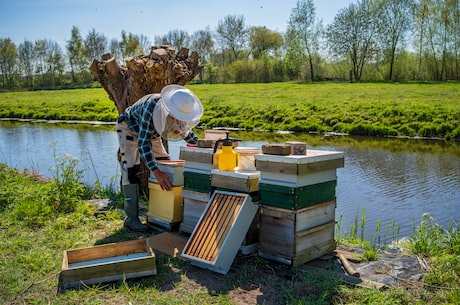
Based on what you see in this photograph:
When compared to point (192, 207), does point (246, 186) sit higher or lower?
higher

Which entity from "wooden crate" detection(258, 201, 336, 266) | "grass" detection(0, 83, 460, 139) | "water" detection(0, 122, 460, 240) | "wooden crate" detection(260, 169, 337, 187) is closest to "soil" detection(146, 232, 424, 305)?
"wooden crate" detection(258, 201, 336, 266)

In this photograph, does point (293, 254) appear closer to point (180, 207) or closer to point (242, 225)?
point (242, 225)

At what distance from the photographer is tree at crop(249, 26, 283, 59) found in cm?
5228

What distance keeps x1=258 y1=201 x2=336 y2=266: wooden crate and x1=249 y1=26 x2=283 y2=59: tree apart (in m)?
49.0

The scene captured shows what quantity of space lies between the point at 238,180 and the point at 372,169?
764 cm

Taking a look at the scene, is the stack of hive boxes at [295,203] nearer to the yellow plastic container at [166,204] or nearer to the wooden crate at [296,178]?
the wooden crate at [296,178]

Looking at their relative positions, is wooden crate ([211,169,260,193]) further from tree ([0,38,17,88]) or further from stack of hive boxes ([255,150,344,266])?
tree ([0,38,17,88])

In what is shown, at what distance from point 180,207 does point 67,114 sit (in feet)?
84.9

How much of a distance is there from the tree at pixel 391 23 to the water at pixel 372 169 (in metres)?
24.8

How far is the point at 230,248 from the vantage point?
172 inches

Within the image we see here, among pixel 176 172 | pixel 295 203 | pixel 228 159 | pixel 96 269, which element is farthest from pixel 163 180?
pixel 295 203

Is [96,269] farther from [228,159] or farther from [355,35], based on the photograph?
[355,35]

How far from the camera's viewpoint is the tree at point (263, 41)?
52.3 metres

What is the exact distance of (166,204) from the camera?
5641mm
